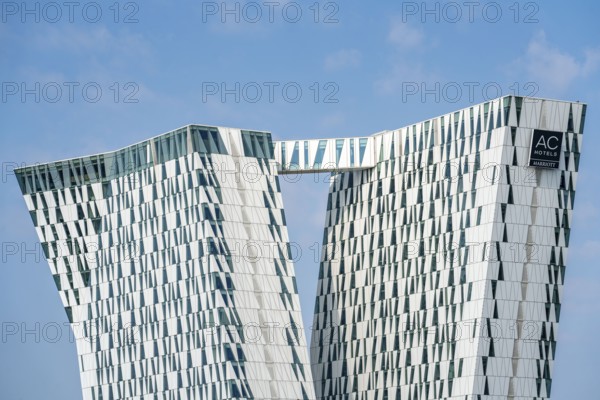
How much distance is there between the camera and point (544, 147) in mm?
174375

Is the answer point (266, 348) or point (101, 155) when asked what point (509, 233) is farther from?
point (101, 155)

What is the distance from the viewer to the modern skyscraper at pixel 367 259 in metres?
174

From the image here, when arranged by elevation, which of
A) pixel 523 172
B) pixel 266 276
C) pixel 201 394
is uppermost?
pixel 523 172

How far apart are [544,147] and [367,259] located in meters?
28.7

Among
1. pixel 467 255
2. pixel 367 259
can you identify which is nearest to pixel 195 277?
pixel 367 259

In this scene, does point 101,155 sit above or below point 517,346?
above

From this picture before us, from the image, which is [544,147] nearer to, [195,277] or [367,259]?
[367,259]

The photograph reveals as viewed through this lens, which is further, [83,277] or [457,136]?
[83,277]

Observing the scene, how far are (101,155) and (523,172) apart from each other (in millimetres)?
45794

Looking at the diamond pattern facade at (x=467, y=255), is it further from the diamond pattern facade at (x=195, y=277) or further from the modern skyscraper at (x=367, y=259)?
the diamond pattern facade at (x=195, y=277)

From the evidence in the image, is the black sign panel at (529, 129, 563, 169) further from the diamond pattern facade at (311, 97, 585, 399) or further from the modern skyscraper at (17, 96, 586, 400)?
the diamond pattern facade at (311, 97, 585, 399)

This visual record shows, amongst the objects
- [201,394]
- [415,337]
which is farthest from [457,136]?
[201,394]

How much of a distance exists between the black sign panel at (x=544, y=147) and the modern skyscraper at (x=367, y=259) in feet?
0.31

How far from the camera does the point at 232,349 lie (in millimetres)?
172750
